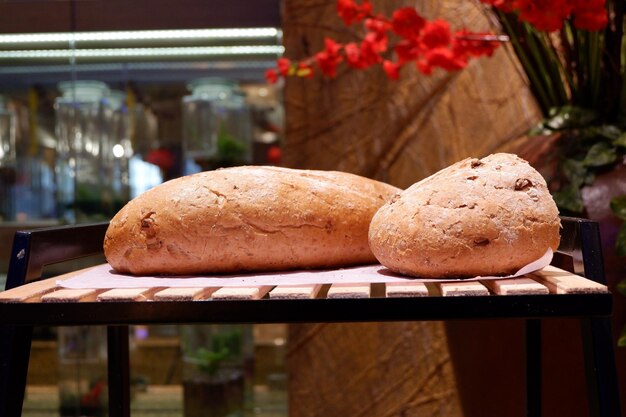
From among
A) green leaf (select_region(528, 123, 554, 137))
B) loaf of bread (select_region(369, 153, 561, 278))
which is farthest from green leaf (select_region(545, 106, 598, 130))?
loaf of bread (select_region(369, 153, 561, 278))

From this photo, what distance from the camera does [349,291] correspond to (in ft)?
2.86

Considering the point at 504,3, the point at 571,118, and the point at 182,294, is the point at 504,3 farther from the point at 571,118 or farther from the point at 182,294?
the point at 182,294

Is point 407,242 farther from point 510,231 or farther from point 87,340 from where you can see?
point 87,340

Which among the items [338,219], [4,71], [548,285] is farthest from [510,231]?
[4,71]

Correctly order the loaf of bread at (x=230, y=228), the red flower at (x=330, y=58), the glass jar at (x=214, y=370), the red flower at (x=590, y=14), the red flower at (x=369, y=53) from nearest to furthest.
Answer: the loaf of bread at (x=230, y=228)
the red flower at (x=590, y=14)
the red flower at (x=369, y=53)
the red flower at (x=330, y=58)
the glass jar at (x=214, y=370)

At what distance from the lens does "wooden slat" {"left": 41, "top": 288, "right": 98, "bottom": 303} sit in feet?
2.88

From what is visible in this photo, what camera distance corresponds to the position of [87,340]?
2760 mm

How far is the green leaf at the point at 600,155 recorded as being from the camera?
54.3 inches

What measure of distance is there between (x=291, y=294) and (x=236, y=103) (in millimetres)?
1945

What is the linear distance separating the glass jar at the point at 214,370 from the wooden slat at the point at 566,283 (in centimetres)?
183

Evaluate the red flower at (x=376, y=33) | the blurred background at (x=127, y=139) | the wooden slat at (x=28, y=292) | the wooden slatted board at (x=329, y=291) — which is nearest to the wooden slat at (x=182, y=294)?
the wooden slatted board at (x=329, y=291)

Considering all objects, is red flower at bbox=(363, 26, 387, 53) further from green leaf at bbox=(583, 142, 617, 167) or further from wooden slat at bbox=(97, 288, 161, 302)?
wooden slat at bbox=(97, 288, 161, 302)

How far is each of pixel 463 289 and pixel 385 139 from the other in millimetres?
1372

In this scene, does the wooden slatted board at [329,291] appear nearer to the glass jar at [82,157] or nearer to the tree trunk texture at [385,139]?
the tree trunk texture at [385,139]
